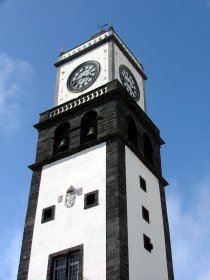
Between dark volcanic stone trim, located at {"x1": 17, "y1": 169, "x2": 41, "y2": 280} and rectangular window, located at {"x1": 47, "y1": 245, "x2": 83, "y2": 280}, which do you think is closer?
rectangular window, located at {"x1": 47, "y1": 245, "x2": 83, "y2": 280}

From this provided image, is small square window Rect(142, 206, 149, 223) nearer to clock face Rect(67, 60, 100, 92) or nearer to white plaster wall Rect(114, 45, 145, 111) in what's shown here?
white plaster wall Rect(114, 45, 145, 111)

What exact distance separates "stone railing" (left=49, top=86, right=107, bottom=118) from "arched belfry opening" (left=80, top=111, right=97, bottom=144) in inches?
42.0

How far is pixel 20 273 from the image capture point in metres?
23.2

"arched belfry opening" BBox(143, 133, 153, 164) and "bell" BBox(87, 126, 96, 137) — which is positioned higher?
"arched belfry opening" BBox(143, 133, 153, 164)

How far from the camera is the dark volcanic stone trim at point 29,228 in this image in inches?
916

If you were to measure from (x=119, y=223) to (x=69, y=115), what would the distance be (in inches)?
365

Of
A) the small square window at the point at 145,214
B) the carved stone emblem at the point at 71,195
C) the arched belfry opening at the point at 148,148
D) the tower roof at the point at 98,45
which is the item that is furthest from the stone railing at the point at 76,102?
the small square window at the point at 145,214

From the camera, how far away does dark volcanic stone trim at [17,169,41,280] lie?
23.3 metres

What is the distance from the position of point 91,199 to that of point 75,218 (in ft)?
3.82

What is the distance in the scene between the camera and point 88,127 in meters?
28.0

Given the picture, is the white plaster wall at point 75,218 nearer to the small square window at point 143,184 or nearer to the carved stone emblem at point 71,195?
the carved stone emblem at point 71,195

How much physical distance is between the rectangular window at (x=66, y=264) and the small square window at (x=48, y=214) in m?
2.23

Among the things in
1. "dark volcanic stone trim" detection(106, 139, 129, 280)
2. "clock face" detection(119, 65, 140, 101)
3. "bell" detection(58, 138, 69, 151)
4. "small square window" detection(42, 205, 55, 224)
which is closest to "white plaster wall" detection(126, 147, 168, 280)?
"dark volcanic stone trim" detection(106, 139, 129, 280)

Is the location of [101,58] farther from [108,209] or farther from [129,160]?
[108,209]
